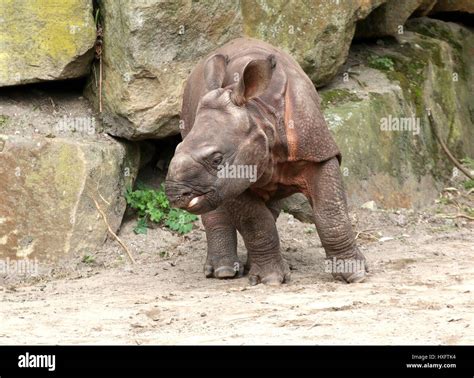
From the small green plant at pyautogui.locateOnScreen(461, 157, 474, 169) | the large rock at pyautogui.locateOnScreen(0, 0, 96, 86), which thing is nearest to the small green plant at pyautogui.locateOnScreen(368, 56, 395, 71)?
the small green plant at pyautogui.locateOnScreen(461, 157, 474, 169)

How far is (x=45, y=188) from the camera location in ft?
35.0

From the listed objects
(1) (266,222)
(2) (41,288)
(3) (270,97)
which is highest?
(3) (270,97)

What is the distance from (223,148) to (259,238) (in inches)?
46.2

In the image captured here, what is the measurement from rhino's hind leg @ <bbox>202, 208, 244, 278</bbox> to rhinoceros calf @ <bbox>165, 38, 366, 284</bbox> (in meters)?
0.26

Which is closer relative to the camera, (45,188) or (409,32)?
(45,188)

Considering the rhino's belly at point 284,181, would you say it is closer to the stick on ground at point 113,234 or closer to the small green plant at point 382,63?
the stick on ground at point 113,234

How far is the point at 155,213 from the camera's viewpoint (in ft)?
37.3

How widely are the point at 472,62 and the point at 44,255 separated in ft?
A: 21.4

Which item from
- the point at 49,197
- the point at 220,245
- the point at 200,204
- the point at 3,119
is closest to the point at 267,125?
the point at 200,204

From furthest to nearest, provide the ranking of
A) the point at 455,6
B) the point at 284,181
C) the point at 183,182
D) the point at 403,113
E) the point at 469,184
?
the point at 455,6 < the point at 469,184 < the point at 403,113 < the point at 284,181 < the point at 183,182

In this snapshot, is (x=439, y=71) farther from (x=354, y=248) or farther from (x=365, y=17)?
(x=354, y=248)

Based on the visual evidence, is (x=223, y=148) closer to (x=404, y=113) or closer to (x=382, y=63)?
(x=404, y=113)

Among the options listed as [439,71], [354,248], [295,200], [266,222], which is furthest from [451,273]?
[439,71]

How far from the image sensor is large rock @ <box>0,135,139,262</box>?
10.6 metres
